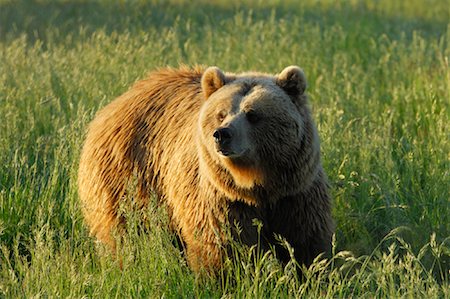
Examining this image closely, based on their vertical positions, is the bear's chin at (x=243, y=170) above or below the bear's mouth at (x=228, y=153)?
below

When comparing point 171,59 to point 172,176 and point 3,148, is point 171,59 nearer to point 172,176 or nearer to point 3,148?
point 3,148

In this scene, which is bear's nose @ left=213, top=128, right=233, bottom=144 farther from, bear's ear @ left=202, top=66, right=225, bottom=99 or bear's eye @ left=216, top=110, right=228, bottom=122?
bear's ear @ left=202, top=66, right=225, bottom=99

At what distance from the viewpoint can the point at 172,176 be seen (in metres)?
5.86

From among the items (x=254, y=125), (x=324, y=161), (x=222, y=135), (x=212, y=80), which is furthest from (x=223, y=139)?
(x=324, y=161)

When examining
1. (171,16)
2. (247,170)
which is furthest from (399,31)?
(247,170)

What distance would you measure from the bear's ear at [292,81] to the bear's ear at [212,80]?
32cm

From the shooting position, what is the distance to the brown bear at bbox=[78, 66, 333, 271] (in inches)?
206

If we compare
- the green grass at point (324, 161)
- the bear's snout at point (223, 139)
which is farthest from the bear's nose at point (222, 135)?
the green grass at point (324, 161)

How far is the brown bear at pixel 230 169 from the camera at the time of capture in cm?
523

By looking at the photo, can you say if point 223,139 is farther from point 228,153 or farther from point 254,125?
point 254,125

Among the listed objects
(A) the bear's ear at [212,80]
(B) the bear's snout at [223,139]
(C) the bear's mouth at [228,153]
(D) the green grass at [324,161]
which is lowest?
(D) the green grass at [324,161]

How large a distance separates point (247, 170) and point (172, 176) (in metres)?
0.76

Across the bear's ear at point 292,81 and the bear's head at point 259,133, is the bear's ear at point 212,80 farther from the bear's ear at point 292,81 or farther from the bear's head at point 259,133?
the bear's ear at point 292,81

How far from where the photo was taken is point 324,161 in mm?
6723
